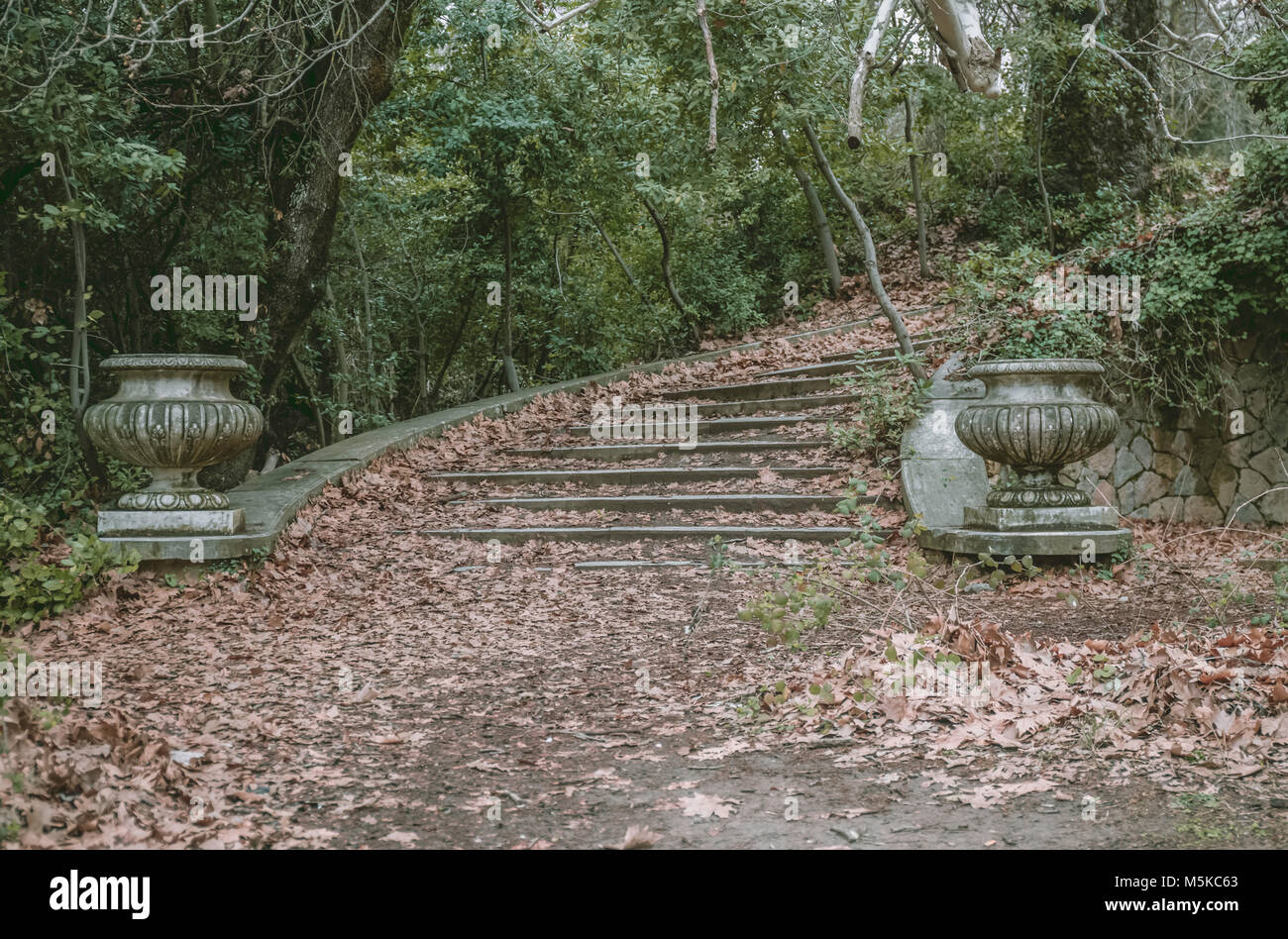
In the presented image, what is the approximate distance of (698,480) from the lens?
8148 millimetres

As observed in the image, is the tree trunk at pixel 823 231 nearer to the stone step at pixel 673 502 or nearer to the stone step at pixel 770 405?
the stone step at pixel 770 405

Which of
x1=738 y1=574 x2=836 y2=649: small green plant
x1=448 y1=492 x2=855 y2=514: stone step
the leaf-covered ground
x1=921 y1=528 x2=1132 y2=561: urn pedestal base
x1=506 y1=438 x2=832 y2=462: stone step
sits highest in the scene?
x1=506 y1=438 x2=832 y2=462: stone step

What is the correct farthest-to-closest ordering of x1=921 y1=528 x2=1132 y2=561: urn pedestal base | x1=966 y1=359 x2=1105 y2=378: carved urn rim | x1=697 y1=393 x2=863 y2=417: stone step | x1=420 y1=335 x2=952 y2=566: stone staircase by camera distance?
x1=697 y1=393 x2=863 y2=417: stone step, x1=420 y1=335 x2=952 y2=566: stone staircase, x1=966 y1=359 x2=1105 y2=378: carved urn rim, x1=921 y1=528 x2=1132 y2=561: urn pedestal base

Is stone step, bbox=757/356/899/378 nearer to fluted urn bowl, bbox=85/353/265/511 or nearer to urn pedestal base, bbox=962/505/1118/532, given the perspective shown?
urn pedestal base, bbox=962/505/1118/532

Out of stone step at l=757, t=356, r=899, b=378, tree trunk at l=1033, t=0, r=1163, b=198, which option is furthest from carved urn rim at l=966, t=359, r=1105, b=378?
tree trunk at l=1033, t=0, r=1163, b=198

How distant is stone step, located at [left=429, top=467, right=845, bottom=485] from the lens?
790cm

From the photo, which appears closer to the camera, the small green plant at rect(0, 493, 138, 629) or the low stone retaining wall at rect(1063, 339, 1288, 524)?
the small green plant at rect(0, 493, 138, 629)

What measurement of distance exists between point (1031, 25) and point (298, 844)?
12.5m

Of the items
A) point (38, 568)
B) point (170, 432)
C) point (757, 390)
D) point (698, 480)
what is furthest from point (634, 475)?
point (38, 568)

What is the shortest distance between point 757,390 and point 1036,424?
14.6ft

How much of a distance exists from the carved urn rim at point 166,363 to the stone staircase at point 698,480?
6.73 feet

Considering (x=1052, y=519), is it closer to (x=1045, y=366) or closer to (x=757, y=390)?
Answer: (x=1045, y=366)

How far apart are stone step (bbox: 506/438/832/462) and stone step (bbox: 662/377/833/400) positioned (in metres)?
1.42

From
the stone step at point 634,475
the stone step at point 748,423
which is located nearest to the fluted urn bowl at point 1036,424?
the stone step at point 634,475
